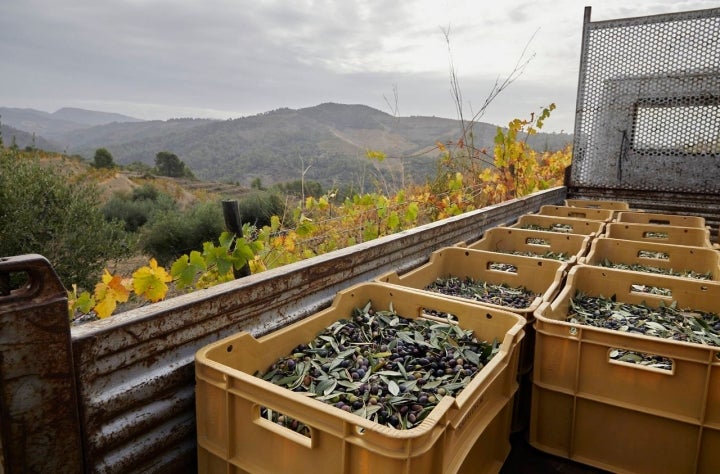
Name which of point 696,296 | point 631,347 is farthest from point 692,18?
point 631,347

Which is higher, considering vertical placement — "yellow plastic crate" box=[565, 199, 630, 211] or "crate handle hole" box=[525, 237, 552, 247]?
"yellow plastic crate" box=[565, 199, 630, 211]

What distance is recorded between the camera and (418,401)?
1.40 metres

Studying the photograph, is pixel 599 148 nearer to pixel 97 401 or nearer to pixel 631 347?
pixel 631 347

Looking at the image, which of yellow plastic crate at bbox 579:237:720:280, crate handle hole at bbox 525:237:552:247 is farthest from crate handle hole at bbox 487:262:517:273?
crate handle hole at bbox 525:237:552:247

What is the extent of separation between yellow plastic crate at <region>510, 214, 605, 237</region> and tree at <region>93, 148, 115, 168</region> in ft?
99.8

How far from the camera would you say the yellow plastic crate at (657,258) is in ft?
9.26

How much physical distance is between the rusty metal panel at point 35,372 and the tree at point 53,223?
35.5 feet

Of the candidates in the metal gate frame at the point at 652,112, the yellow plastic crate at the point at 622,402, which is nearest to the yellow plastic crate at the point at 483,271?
the yellow plastic crate at the point at 622,402

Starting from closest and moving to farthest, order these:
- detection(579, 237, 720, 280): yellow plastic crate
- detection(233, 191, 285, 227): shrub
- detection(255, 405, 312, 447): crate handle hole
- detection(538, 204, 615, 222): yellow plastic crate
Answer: detection(255, 405, 312, 447): crate handle hole, detection(579, 237, 720, 280): yellow plastic crate, detection(538, 204, 615, 222): yellow plastic crate, detection(233, 191, 285, 227): shrub

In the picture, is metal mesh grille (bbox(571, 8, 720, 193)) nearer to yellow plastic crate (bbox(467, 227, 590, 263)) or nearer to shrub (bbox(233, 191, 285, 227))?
yellow plastic crate (bbox(467, 227, 590, 263))

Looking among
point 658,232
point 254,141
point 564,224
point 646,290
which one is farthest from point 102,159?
point 646,290

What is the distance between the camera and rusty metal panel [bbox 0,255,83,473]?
3.22 feet

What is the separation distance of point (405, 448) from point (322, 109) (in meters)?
44.5

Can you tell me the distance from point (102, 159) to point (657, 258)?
32.4 m
